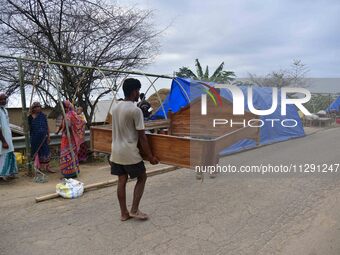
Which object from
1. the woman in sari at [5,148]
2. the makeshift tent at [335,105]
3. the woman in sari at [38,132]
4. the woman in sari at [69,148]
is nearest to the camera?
the woman in sari at [5,148]

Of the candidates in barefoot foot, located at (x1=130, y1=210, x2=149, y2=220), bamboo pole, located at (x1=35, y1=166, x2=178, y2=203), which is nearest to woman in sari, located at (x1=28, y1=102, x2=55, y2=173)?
bamboo pole, located at (x1=35, y1=166, x2=178, y2=203)

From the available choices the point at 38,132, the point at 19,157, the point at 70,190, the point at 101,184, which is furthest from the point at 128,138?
the point at 19,157

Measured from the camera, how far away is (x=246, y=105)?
10.3m

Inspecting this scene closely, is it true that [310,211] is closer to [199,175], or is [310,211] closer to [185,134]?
[199,175]

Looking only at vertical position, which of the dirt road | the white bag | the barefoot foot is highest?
the white bag

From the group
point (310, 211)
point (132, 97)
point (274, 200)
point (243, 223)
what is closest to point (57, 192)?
point (132, 97)

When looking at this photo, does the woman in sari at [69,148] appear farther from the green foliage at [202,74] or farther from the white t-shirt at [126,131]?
the green foliage at [202,74]

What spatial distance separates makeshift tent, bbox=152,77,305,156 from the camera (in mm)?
10258

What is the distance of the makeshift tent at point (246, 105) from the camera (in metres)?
10.3

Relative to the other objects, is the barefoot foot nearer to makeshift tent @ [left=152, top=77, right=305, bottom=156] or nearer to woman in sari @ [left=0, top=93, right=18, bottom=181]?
woman in sari @ [left=0, top=93, right=18, bottom=181]

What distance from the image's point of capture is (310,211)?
4590 millimetres

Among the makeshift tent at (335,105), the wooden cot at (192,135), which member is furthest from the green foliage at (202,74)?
the wooden cot at (192,135)

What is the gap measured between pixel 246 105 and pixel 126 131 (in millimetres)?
6897

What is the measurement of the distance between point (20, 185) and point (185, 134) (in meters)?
3.08
